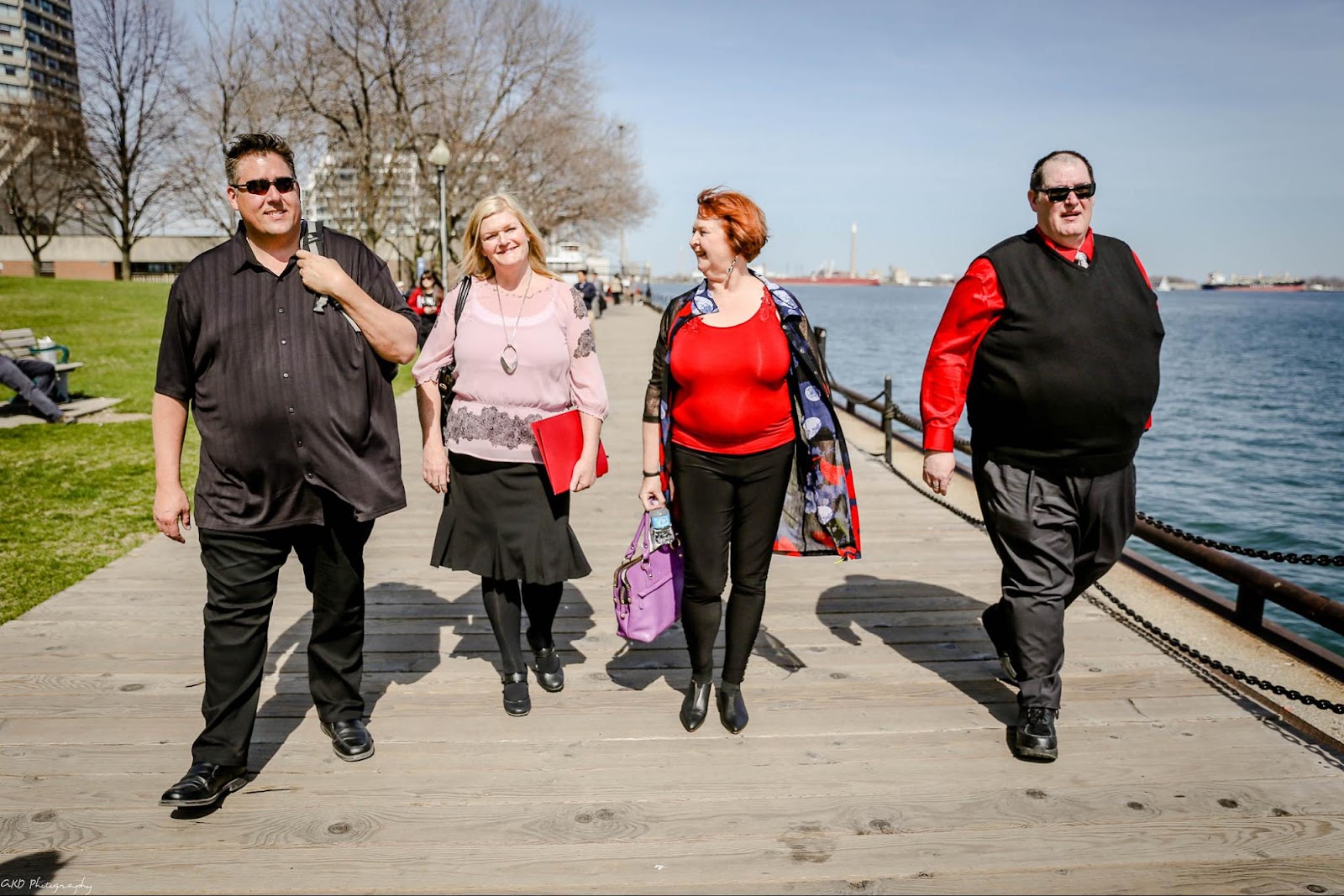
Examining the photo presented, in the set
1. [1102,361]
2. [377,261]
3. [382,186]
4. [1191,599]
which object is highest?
[382,186]

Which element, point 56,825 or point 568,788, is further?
point 568,788

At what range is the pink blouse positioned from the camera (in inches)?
138

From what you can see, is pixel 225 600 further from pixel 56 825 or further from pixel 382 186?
pixel 382 186

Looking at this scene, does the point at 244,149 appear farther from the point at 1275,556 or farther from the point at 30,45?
the point at 30,45

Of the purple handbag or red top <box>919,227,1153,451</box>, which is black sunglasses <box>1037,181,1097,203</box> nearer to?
red top <box>919,227,1153,451</box>

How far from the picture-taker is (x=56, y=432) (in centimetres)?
1053

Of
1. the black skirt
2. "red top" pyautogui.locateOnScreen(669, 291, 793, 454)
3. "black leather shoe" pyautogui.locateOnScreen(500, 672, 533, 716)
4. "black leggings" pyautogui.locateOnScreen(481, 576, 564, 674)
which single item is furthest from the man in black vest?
"black leather shoe" pyautogui.locateOnScreen(500, 672, 533, 716)

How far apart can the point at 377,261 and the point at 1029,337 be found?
7.14 feet

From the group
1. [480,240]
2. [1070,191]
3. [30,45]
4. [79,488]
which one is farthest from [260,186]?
[30,45]

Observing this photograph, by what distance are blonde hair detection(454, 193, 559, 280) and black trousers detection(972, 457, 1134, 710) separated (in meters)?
1.88

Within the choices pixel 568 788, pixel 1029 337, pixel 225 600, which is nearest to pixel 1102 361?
pixel 1029 337

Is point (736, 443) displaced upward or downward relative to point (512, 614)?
upward

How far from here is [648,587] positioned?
3590mm

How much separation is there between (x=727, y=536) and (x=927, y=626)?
62.1 inches
